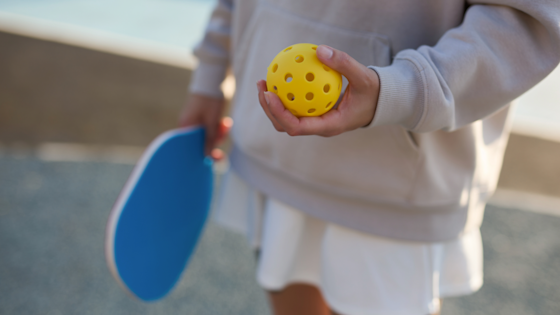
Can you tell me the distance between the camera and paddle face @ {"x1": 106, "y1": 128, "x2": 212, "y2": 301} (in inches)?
30.5

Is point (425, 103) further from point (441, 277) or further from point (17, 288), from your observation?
point (17, 288)

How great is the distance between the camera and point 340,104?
1.49 ft

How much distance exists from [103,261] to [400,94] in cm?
142

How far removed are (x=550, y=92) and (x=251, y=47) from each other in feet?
11.0

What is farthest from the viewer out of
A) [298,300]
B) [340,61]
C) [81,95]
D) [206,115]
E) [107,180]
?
[81,95]

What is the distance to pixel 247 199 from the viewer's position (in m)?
0.93

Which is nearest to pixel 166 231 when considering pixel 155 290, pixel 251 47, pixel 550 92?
pixel 155 290

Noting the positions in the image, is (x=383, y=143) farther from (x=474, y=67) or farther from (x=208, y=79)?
(x=208, y=79)

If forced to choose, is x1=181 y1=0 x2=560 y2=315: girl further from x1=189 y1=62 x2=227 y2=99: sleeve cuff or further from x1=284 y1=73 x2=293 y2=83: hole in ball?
x1=189 y1=62 x2=227 y2=99: sleeve cuff

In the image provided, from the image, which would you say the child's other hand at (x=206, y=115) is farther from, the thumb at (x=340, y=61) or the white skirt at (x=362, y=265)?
the thumb at (x=340, y=61)

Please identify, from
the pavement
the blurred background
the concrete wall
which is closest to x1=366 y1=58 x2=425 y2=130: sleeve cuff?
the blurred background

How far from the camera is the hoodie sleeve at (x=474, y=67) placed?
473 millimetres

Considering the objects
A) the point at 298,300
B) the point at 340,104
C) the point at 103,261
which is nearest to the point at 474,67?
the point at 340,104

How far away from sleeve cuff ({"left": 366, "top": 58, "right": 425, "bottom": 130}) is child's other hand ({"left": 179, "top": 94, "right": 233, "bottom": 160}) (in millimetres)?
576
